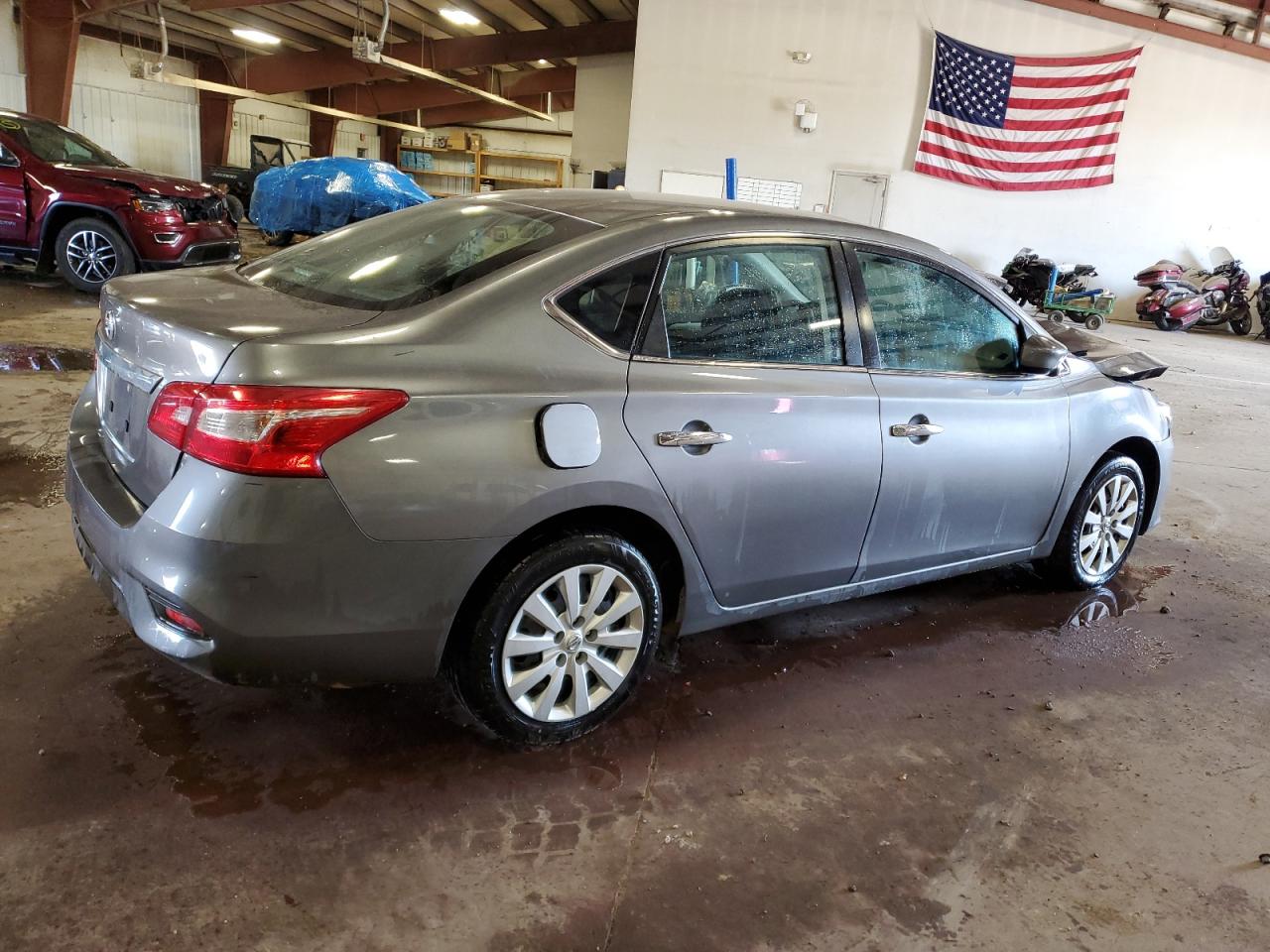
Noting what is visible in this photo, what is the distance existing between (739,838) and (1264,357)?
1381 centimetres

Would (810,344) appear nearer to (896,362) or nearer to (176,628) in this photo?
(896,362)

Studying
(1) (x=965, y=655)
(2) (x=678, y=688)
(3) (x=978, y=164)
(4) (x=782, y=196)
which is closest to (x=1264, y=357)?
(3) (x=978, y=164)

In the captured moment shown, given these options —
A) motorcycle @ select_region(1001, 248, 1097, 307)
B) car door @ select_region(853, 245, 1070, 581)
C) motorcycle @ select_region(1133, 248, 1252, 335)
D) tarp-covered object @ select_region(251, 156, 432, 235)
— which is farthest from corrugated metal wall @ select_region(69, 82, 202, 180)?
car door @ select_region(853, 245, 1070, 581)

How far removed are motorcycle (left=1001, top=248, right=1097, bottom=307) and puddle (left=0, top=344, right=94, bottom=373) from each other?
12.0 m

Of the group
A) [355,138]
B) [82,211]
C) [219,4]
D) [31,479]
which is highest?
[219,4]

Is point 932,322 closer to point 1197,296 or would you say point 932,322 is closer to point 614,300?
point 614,300

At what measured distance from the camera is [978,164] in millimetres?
14023

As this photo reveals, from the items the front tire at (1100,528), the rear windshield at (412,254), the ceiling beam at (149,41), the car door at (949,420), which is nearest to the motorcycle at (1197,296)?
the front tire at (1100,528)

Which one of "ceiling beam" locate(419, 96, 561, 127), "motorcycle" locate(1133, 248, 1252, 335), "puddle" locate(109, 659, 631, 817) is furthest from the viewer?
"ceiling beam" locate(419, 96, 561, 127)

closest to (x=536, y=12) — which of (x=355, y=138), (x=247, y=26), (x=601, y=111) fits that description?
(x=601, y=111)

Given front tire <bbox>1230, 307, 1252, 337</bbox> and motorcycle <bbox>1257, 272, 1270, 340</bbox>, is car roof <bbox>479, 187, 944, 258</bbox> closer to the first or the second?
motorcycle <bbox>1257, 272, 1270, 340</bbox>

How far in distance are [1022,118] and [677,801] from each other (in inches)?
567

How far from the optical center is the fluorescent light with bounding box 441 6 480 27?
51.4ft

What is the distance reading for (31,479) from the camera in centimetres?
377
